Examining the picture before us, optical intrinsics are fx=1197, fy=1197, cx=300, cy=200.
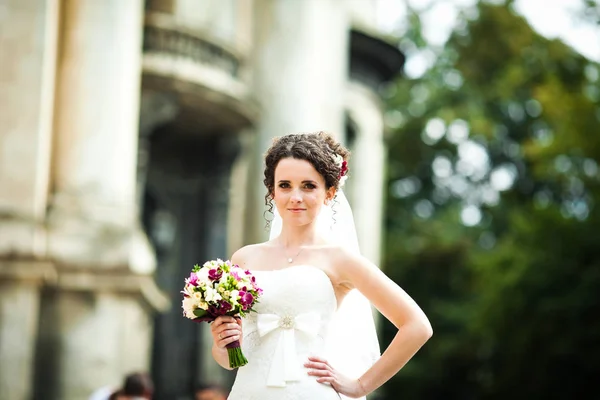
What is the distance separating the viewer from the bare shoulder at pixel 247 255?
5416mm

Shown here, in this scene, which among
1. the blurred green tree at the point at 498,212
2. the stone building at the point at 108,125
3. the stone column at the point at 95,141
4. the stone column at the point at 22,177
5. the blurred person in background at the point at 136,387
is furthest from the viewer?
the blurred green tree at the point at 498,212

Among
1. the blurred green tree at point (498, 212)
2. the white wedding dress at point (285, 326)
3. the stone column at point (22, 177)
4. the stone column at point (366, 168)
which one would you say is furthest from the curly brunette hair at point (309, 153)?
the blurred green tree at point (498, 212)

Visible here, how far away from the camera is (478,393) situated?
3528 cm

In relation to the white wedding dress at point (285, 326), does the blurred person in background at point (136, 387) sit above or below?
below

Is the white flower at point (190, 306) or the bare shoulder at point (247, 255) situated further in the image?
the bare shoulder at point (247, 255)

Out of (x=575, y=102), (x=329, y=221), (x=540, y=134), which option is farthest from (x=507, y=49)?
(x=329, y=221)

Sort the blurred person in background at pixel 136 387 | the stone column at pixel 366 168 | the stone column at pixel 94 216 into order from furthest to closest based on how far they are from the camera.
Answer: the stone column at pixel 366 168, the stone column at pixel 94 216, the blurred person in background at pixel 136 387

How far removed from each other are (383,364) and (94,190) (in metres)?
9.81

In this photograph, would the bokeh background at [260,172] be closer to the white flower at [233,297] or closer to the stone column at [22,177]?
the stone column at [22,177]

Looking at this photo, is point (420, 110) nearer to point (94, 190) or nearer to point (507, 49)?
point (507, 49)

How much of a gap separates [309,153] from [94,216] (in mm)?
9436

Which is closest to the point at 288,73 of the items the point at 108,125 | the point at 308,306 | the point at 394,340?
the point at 108,125

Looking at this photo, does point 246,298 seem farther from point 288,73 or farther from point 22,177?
point 288,73

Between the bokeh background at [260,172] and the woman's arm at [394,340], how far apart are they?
5.74 m
